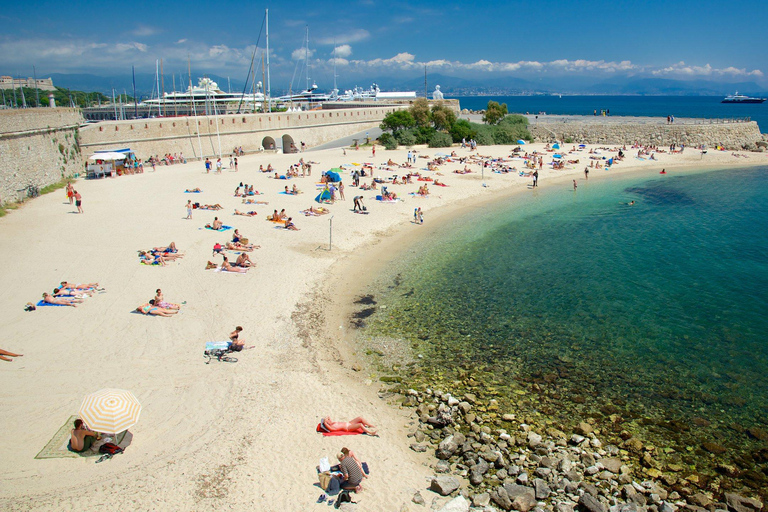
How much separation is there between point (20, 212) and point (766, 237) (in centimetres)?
3390

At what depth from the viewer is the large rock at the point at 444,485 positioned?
7.11 meters

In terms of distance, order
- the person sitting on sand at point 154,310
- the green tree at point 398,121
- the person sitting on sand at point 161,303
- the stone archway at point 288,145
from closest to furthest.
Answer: the person sitting on sand at point 154,310, the person sitting on sand at point 161,303, the stone archway at point 288,145, the green tree at point 398,121

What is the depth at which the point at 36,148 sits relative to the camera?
25406 mm

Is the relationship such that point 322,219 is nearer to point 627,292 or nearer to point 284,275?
point 284,275

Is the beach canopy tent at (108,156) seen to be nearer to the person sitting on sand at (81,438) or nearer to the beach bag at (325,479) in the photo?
the person sitting on sand at (81,438)

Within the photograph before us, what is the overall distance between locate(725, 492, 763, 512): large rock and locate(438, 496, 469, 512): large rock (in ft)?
13.0

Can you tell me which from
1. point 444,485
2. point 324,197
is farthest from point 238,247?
point 444,485

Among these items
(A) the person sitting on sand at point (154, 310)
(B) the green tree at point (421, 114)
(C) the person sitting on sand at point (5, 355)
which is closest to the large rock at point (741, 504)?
(A) the person sitting on sand at point (154, 310)

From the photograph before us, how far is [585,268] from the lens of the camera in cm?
1752

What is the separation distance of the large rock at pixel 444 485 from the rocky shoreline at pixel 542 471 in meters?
0.01

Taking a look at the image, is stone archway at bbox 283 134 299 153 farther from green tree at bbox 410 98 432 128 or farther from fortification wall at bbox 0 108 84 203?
fortification wall at bbox 0 108 84 203

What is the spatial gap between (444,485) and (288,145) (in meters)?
40.4

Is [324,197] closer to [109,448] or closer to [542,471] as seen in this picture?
[109,448]

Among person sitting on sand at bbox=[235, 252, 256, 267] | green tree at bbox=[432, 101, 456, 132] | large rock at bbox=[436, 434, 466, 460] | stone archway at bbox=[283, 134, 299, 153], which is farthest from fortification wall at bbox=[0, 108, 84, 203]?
green tree at bbox=[432, 101, 456, 132]
